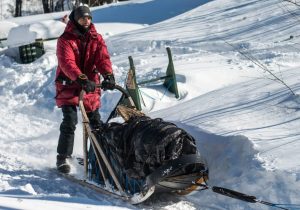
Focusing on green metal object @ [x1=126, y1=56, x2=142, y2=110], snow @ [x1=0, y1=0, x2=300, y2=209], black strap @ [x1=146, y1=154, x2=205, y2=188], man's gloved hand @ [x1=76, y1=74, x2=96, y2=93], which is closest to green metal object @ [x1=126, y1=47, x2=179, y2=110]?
green metal object @ [x1=126, y1=56, x2=142, y2=110]

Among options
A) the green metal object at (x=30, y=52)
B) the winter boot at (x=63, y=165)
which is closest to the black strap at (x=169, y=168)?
the winter boot at (x=63, y=165)

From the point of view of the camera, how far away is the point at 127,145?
4578mm

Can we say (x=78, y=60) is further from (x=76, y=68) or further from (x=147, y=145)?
(x=147, y=145)

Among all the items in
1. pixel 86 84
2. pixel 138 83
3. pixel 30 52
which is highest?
pixel 86 84

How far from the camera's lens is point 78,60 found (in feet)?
18.6

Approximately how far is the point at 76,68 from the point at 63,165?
1034 millimetres

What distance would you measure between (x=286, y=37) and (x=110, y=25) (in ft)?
25.8

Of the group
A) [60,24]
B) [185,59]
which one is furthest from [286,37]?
[60,24]

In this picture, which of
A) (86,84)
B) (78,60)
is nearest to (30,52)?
(78,60)

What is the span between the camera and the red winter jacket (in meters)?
5.48

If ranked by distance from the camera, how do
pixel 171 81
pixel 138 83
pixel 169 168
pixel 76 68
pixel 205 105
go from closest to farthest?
1. pixel 169 168
2. pixel 76 68
3. pixel 205 105
4. pixel 138 83
5. pixel 171 81

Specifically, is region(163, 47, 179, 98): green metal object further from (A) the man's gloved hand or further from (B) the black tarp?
(B) the black tarp

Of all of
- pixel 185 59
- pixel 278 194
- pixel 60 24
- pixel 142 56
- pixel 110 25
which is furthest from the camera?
pixel 110 25

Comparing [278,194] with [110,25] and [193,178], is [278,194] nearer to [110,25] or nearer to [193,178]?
[193,178]
